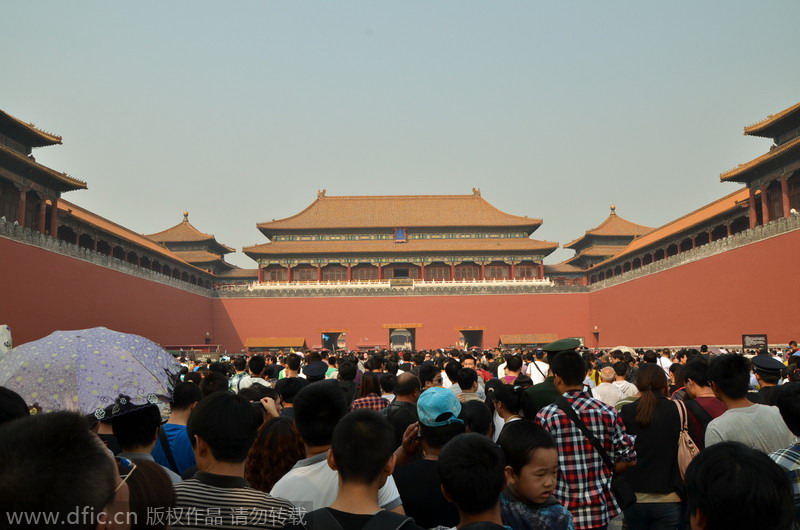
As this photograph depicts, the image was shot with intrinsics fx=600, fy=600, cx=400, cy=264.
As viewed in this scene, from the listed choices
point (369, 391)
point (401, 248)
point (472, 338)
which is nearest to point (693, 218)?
point (472, 338)

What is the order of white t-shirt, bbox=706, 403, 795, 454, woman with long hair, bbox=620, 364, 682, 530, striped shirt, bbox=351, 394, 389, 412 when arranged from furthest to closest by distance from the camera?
striped shirt, bbox=351, 394, 389, 412
woman with long hair, bbox=620, 364, 682, 530
white t-shirt, bbox=706, 403, 795, 454

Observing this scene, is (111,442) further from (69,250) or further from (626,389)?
(69,250)

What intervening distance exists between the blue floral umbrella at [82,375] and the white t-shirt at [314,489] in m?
0.86

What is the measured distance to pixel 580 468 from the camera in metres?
2.79

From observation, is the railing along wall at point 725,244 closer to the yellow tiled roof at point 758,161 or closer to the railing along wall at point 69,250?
the yellow tiled roof at point 758,161

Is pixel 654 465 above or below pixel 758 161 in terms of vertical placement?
below

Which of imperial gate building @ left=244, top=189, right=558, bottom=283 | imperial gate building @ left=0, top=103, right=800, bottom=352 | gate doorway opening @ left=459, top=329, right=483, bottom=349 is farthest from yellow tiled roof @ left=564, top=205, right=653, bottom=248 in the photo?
gate doorway opening @ left=459, top=329, right=483, bottom=349

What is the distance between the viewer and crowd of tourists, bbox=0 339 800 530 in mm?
1186

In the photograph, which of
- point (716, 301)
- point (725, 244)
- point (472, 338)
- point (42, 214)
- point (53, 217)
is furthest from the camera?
point (472, 338)

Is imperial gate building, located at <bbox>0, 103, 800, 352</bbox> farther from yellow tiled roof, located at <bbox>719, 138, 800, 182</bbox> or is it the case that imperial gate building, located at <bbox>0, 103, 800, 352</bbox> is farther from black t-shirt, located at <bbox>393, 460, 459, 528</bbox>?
black t-shirt, located at <bbox>393, 460, 459, 528</bbox>

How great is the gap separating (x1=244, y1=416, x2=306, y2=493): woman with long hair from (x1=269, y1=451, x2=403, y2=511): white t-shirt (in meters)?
0.42

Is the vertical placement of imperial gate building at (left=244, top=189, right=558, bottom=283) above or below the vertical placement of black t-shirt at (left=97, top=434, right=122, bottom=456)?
above

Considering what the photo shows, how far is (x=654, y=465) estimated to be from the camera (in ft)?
10.6

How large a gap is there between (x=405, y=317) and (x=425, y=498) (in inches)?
1157
